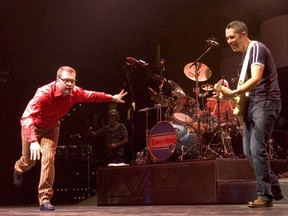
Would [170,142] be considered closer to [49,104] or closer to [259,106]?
[49,104]

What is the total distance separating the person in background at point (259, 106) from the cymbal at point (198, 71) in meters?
4.08

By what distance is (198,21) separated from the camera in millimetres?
10828

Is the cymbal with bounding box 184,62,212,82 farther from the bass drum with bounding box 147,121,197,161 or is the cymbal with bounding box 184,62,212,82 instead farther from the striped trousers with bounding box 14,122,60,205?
the striped trousers with bounding box 14,122,60,205

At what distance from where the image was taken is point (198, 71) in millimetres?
8789

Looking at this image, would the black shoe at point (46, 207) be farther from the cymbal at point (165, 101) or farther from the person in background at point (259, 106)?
the cymbal at point (165, 101)

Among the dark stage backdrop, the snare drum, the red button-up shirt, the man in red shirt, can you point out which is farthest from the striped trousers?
the dark stage backdrop

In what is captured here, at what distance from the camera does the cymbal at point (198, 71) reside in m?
8.66

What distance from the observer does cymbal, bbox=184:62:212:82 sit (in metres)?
8.66

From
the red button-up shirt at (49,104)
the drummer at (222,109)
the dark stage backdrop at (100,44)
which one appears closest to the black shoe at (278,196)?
the red button-up shirt at (49,104)

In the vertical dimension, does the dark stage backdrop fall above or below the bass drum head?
above

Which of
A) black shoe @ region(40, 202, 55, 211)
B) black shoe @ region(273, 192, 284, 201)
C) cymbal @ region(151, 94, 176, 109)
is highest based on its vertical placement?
cymbal @ region(151, 94, 176, 109)

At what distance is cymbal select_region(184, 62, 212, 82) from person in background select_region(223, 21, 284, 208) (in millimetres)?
4082

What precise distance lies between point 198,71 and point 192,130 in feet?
3.61

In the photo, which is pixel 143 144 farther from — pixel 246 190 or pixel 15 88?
pixel 246 190
